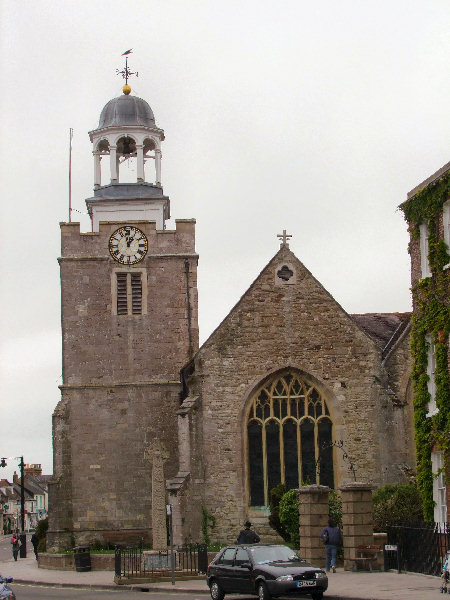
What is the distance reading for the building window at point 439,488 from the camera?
28.0 m

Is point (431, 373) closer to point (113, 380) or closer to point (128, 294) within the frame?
point (113, 380)

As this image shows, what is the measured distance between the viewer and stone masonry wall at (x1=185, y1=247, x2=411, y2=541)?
3588cm

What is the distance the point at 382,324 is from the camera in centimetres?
4144

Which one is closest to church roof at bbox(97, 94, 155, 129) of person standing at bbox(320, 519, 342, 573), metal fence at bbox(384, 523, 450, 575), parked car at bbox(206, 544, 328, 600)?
person standing at bbox(320, 519, 342, 573)

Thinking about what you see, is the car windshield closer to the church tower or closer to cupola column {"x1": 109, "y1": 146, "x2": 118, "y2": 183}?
the church tower

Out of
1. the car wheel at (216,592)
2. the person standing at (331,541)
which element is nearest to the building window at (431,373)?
the person standing at (331,541)

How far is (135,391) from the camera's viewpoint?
4025 centimetres

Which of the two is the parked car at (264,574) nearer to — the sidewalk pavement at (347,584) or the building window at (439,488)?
the sidewalk pavement at (347,584)

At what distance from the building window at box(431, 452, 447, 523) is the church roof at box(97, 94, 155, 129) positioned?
66.8 ft

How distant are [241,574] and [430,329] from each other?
9467 millimetres

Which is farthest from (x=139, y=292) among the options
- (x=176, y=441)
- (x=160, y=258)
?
(x=176, y=441)

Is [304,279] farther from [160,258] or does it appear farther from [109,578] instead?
[109,578]

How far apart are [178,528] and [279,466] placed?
4023mm

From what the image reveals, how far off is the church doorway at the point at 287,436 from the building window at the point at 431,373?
7878 mm
